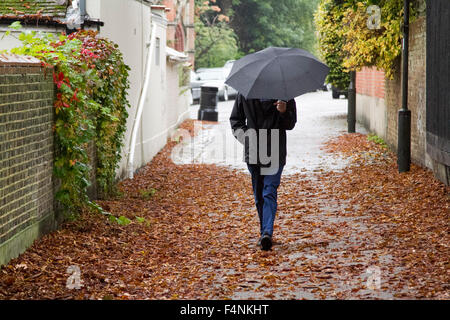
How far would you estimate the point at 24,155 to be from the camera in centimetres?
722

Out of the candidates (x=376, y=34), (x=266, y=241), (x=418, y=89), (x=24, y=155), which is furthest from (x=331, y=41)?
(x=24, y=155)

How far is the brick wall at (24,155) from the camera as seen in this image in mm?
6660

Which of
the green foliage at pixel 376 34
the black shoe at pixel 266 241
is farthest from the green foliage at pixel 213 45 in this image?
the black shoe at pixel 266 241

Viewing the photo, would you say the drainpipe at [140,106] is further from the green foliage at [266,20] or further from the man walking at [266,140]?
the green foliage at [266,20]

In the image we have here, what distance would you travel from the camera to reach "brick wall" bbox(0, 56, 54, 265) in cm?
666

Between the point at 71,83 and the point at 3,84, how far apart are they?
1.62 metres

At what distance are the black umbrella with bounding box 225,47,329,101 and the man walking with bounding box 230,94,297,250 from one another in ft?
0.54

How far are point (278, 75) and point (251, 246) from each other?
1.82 m

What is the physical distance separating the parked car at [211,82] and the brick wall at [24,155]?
98.5ft

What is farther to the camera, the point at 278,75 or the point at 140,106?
the point at 140,106

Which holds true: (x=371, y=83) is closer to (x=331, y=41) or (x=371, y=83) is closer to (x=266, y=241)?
(x=331, y=41)

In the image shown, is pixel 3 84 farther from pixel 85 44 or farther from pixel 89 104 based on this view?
pixel 85 44

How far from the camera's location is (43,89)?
25.7 ft

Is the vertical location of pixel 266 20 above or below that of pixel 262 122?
above
